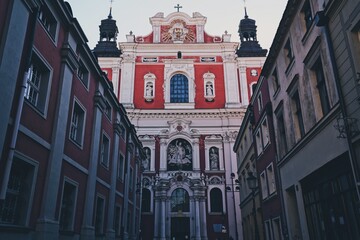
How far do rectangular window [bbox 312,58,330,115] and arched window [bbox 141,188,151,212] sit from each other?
88.7ft

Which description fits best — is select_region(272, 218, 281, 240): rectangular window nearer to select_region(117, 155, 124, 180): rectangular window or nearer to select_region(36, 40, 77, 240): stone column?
select_region(117, 155, 124, 180): rectangular window

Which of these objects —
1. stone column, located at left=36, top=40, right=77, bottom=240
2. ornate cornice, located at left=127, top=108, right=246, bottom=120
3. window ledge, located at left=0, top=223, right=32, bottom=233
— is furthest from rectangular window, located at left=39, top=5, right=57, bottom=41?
ornate cornice, located at left=127, top=108, right=246, bottom=120

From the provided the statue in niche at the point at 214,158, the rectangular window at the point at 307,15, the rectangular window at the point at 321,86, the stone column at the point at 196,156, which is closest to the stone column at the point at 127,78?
the stone column at the point at 196,156

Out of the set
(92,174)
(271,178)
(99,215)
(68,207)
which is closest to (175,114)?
(271,178)

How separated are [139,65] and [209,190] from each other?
17873 mm

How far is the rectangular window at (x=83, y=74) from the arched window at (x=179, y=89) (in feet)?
84.4

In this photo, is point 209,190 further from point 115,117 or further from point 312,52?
point 312,52

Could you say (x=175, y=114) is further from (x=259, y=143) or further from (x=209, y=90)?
(x=259, y=143)

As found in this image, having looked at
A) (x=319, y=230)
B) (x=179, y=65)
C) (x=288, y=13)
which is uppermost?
(x=179, y=65)

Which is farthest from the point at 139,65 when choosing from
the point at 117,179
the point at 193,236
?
the point at 117,179

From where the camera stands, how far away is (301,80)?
12.3 metres

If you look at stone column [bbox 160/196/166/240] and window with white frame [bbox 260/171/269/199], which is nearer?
window with white frame [bbox 260/171/269/199]

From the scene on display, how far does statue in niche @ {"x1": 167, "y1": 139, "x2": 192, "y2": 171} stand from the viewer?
3712 centimetres

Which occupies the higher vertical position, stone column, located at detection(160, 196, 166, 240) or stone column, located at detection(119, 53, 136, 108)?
stone column, located at detection(119, 53, 136, 108)
